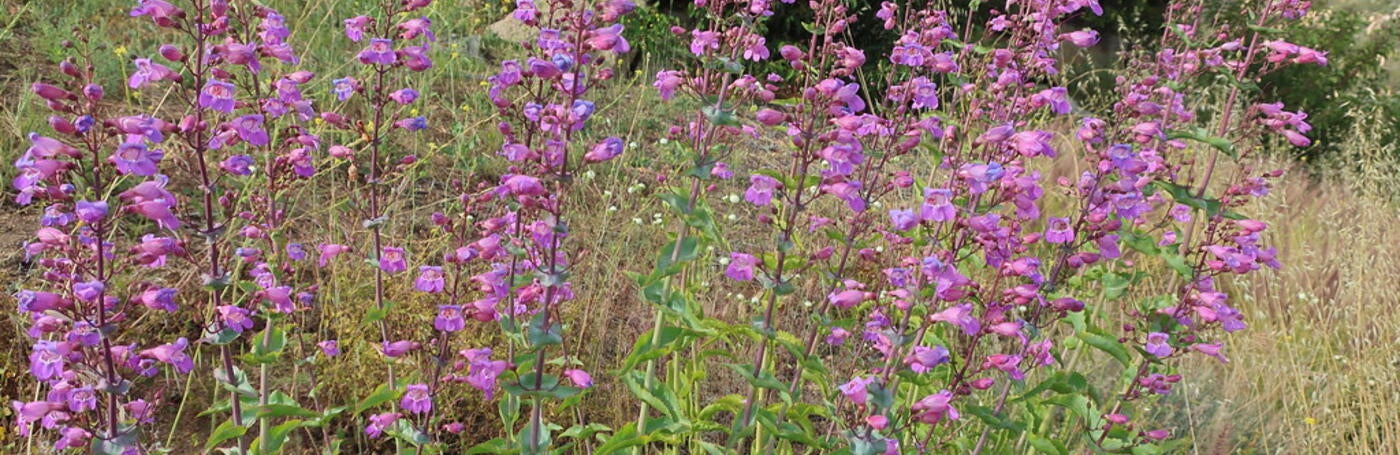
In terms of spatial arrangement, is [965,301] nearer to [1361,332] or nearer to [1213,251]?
[1213,251]

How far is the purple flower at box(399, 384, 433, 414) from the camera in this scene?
2334 mm

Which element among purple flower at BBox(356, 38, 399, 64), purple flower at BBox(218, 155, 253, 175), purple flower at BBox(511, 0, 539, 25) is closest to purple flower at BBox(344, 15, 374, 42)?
purple flower at BBox(356, 38, 399, 64)

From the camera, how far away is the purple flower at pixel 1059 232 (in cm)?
244

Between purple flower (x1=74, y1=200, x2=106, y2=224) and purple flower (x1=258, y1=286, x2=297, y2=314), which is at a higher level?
purple flower (x1=74, y1=200, x2=106, y2=224)

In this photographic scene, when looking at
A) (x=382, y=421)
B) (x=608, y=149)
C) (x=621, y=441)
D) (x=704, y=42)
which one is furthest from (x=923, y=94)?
(x=382, y=421)

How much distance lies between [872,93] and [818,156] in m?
6.78

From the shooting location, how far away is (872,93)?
Answer: 352 inches

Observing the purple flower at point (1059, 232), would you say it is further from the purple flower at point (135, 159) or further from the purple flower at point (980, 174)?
the purple flower at point (135, 159)

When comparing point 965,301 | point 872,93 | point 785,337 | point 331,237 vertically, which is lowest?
point 872,93

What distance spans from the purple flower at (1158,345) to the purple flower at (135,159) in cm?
228

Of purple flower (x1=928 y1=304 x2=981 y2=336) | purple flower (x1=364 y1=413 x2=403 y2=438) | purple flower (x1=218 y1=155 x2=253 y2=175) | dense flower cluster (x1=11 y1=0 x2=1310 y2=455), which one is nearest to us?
dense flower cluster (x1=11 y1=0 x2=1310 y2=455)

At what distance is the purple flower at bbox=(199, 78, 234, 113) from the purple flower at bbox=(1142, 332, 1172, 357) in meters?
2.20

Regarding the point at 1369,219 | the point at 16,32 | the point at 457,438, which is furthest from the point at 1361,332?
the point at 16,32

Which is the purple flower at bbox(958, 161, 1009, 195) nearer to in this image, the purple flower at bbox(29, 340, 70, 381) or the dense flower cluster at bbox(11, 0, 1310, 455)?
the dense flower cluster at bbox(11, 0, 1310, 455)
